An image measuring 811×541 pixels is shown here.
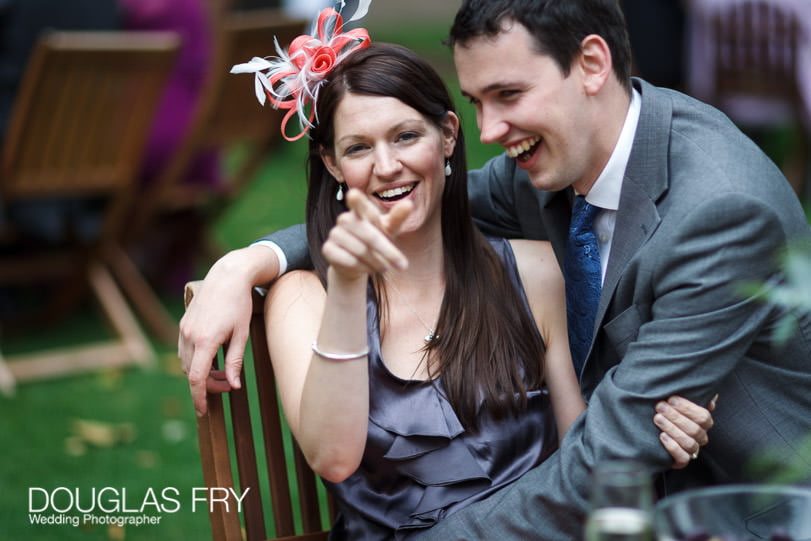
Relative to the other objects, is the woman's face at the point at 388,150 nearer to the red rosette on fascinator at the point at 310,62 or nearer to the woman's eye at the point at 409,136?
the woman's eye at the point at 409,136

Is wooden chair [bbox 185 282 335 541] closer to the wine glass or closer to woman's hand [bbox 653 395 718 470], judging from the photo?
woman's hand [bbox 653 395 718 470]

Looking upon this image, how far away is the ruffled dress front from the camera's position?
2320 mm

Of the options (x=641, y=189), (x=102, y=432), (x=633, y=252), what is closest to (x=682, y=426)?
(x=633, y=252)

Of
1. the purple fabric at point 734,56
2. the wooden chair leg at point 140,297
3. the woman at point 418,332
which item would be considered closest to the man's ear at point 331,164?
the woman at point 418,332

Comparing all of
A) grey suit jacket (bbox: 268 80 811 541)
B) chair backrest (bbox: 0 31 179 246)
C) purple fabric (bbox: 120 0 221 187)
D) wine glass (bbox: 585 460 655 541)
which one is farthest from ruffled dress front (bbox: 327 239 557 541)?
purple fabric (bbox: 120 0 221 187)

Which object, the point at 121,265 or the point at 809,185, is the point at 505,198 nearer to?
the point at 121,265

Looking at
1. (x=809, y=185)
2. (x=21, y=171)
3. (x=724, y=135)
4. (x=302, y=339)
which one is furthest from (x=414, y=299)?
(x=809, y=185)

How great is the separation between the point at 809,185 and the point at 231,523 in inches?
247

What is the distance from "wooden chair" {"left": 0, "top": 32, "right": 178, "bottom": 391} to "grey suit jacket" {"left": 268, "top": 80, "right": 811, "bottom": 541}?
3296 mm

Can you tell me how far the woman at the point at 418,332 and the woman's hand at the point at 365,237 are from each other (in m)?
0.46

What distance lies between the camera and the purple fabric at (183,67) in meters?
6.27

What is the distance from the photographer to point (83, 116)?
195 inches

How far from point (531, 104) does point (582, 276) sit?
46 cm

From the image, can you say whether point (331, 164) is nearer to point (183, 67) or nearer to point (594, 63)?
point (594, 63)
